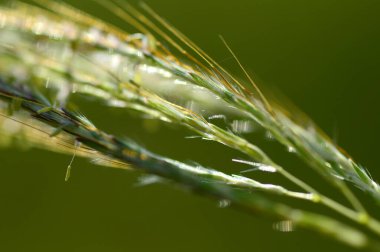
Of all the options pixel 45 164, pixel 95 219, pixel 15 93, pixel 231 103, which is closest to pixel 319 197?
pixel 231 103

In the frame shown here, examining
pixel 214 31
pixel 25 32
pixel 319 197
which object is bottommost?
pixel 319 197

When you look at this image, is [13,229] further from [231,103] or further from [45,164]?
[231,103]

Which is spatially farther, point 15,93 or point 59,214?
point 59,214

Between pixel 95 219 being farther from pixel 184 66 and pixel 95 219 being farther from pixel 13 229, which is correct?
pixel 184 66

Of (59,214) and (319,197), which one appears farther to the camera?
(59,214)

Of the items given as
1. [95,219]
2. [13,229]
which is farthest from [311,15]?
[13,229]

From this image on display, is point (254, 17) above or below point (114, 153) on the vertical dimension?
above
